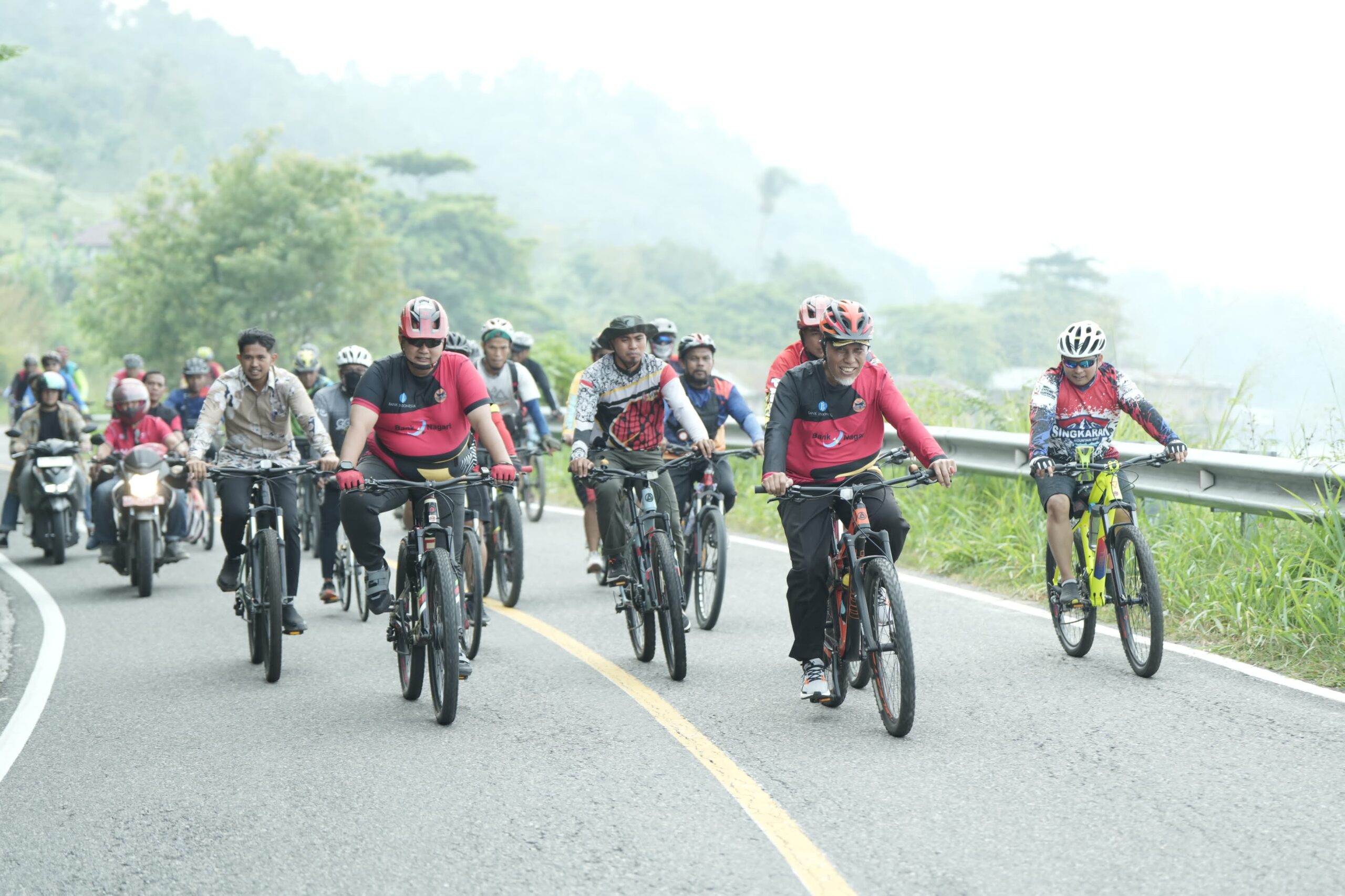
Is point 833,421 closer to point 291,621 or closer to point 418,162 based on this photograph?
point 291,621

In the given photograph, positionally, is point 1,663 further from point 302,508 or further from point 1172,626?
point 1172,626

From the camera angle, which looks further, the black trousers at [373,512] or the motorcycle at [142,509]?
the motorcycle at [142,509]

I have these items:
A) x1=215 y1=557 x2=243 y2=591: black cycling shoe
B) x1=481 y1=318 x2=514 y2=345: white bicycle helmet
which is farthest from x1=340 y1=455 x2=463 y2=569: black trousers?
x1=481 y1=318 x2=514 y2=345: white bicycle helmet

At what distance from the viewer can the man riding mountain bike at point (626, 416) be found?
344 inches

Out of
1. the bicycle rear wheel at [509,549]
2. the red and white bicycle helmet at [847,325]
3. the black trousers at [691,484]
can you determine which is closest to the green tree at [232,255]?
the bicycle rear wheel at [509,549]

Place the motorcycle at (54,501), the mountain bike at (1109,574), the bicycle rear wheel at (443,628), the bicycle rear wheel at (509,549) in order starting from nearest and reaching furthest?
the bicycle rear wheel at (443,628) → the mountain bike at (1109,574) → the bicycle rear wheel at (509,549) → the motorcycle at (54,501)

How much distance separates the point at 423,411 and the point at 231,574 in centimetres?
211

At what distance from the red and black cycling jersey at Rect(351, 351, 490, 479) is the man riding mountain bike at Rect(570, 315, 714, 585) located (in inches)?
35.8

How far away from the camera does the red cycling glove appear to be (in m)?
7.03

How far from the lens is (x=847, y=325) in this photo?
659cm

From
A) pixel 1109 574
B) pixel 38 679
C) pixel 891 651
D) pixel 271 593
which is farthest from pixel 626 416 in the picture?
pixel 38 679

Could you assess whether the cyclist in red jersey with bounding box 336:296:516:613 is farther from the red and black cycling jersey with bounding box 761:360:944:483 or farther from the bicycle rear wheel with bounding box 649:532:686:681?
the red and black cycling jersey with bounding box 761:360:944:483

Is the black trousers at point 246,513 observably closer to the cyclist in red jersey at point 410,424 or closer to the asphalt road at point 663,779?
the asphalt road at point 663,779

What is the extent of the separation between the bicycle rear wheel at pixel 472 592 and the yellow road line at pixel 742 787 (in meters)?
0.59
